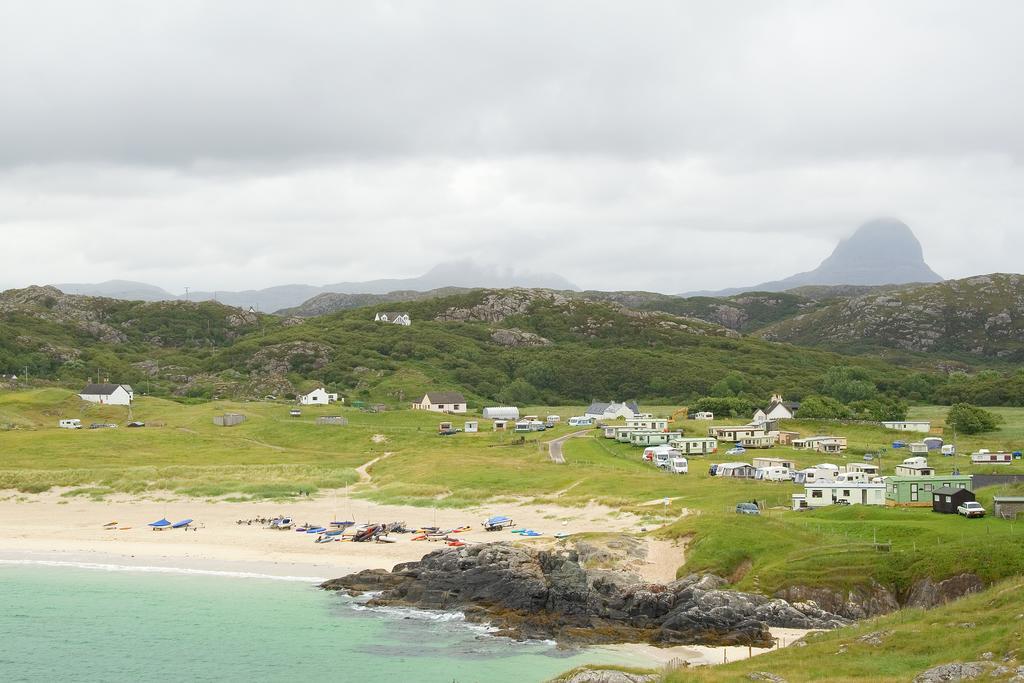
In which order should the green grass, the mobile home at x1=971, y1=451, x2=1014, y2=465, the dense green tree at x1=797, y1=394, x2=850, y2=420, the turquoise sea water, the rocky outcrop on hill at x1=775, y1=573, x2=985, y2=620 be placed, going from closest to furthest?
1. the green grass
2. the turquoise sea water
3. the rocky outcrop on hill at x1=775, y1=573, x2=985, y2=620
4. the mobile home at x1=971, y1=451, x2=1014, y2=465
5. the dense green tree at x1=797, y1=394, x2=850, y2=420

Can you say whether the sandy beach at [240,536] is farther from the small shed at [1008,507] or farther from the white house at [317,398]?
the white house at [317,398]

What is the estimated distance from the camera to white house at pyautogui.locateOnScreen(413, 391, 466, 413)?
529ft

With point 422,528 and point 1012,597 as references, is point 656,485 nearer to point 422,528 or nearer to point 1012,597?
point 422,528

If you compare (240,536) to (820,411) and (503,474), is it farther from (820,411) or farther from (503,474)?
(820,411)

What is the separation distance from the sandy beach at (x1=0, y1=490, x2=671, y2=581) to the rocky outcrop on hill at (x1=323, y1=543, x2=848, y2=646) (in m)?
4.00

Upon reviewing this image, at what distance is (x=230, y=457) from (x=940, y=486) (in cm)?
8135

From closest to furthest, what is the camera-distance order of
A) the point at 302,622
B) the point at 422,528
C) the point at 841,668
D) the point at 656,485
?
the point at 841,668
the point at 302,622
the point at 422,528
the point at 656,485

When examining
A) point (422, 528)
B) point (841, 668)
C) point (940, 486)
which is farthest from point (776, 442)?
point (841, 668)

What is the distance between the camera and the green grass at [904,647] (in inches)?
1243

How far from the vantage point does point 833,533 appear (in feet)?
189

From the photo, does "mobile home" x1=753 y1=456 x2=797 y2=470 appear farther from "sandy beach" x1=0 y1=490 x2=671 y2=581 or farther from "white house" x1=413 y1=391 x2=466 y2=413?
"white house" x1=413 y1=391 x2=466 y2=413

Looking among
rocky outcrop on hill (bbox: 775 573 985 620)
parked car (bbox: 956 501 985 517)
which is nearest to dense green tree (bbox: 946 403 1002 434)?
parked car (bbox: 956 501 985 517)

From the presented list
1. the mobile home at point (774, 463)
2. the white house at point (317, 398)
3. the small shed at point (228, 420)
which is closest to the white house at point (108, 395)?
the small shed at point (228, 420)

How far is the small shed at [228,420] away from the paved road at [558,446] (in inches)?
2046
